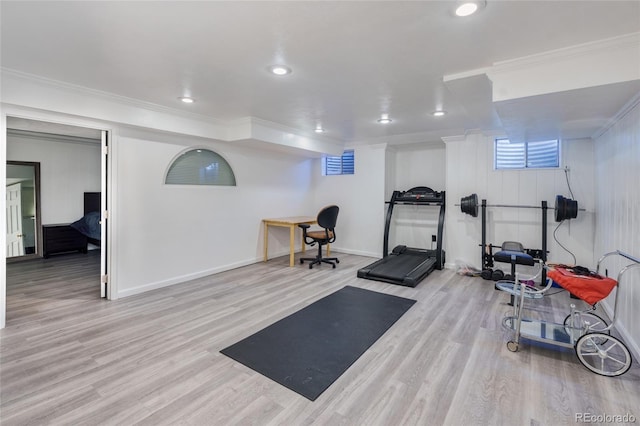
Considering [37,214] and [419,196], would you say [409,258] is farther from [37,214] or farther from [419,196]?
[37,214]

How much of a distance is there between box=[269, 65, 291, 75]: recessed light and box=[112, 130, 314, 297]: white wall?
2389 mm

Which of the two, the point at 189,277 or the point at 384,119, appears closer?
the point at 384,119

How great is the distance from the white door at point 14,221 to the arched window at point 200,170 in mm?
4122

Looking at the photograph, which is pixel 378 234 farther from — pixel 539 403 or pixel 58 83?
pixel 58 83

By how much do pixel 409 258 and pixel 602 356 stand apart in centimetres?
348

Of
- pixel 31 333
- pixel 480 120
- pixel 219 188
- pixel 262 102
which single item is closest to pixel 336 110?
pixel 262 102

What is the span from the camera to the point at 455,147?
554 cm

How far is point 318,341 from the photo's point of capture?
2.85 meters

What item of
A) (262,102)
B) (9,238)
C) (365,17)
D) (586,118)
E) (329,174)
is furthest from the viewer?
(329,174)

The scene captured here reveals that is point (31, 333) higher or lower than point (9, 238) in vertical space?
lower

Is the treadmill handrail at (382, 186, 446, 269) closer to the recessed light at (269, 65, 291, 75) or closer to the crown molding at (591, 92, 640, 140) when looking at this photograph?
the crown molding at (591, 92, 640, 140)

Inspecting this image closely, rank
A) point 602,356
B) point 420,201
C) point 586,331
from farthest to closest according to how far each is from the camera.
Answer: point 420,201 → point 586,331 → point 602,356

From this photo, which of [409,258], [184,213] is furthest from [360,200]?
[184,213]

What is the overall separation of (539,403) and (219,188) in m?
4.77
